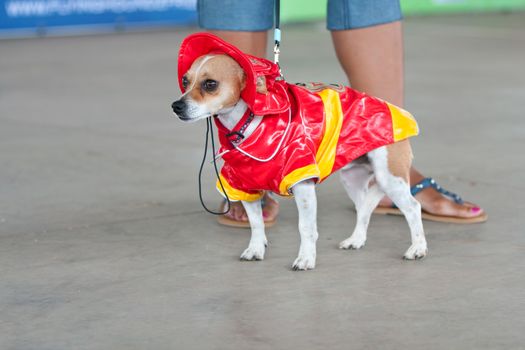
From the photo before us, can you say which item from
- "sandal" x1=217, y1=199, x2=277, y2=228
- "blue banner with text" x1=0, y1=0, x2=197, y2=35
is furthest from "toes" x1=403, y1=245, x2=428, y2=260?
"blue banner with text" x1=0, y1=0, x2=197, y2=35

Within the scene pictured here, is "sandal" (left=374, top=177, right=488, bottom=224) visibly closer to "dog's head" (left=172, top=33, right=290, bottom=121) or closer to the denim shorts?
the denim shorts

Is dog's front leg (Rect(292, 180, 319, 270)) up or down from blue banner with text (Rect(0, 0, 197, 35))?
up

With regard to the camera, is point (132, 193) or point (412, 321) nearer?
point (412, 321)

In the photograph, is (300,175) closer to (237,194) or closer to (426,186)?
(237,194)

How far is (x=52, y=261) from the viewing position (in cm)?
310

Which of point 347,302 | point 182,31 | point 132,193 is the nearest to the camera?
point 347,302

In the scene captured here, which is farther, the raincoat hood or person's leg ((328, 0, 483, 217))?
person's leg ((328, 0, 483, 217))

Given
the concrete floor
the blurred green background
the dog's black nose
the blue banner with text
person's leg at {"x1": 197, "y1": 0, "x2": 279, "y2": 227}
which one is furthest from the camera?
the blurred green background

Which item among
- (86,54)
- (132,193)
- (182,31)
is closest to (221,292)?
(132,193)

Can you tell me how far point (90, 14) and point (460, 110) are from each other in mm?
6714

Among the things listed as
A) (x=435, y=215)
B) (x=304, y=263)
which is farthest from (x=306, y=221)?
(x=435, y=215)

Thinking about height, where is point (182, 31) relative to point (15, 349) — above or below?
below

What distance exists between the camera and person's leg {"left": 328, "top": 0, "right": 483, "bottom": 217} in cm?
352

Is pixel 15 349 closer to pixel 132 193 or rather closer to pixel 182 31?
pixel 132 193
